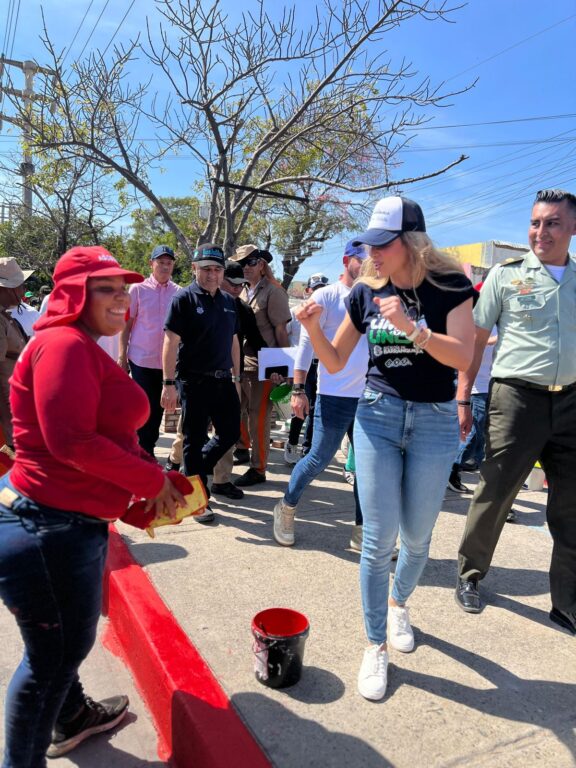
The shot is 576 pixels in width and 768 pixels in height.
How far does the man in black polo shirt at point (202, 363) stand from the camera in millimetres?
4297

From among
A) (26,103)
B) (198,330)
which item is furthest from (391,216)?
(26,103)

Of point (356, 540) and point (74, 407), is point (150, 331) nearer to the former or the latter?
point (356, 540)

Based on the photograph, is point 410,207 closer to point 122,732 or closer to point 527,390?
point 527,390

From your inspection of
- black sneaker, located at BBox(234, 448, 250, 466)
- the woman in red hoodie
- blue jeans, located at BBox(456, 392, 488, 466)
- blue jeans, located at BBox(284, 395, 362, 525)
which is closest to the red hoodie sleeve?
the woman in red hoodie

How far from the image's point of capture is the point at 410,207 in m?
2.35

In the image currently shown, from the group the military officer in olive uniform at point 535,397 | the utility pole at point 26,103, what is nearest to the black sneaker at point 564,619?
the military officer in olive uniform at point 535,397

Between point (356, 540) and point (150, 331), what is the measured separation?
279 centimetres

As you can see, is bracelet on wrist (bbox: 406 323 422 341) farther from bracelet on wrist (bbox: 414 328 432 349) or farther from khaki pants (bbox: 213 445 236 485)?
khaki pants (bbox: 213 445 236 485)

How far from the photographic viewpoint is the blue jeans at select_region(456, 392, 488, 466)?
205 inches

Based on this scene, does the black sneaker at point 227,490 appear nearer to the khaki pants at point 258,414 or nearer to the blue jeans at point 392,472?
the khaki pants at point 258,414

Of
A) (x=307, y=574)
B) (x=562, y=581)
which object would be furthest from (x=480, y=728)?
(x=307, y=574)

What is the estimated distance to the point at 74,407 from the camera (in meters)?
1.65

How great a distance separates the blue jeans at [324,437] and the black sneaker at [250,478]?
1528 mm

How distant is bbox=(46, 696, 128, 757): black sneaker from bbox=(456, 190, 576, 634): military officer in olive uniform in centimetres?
187
